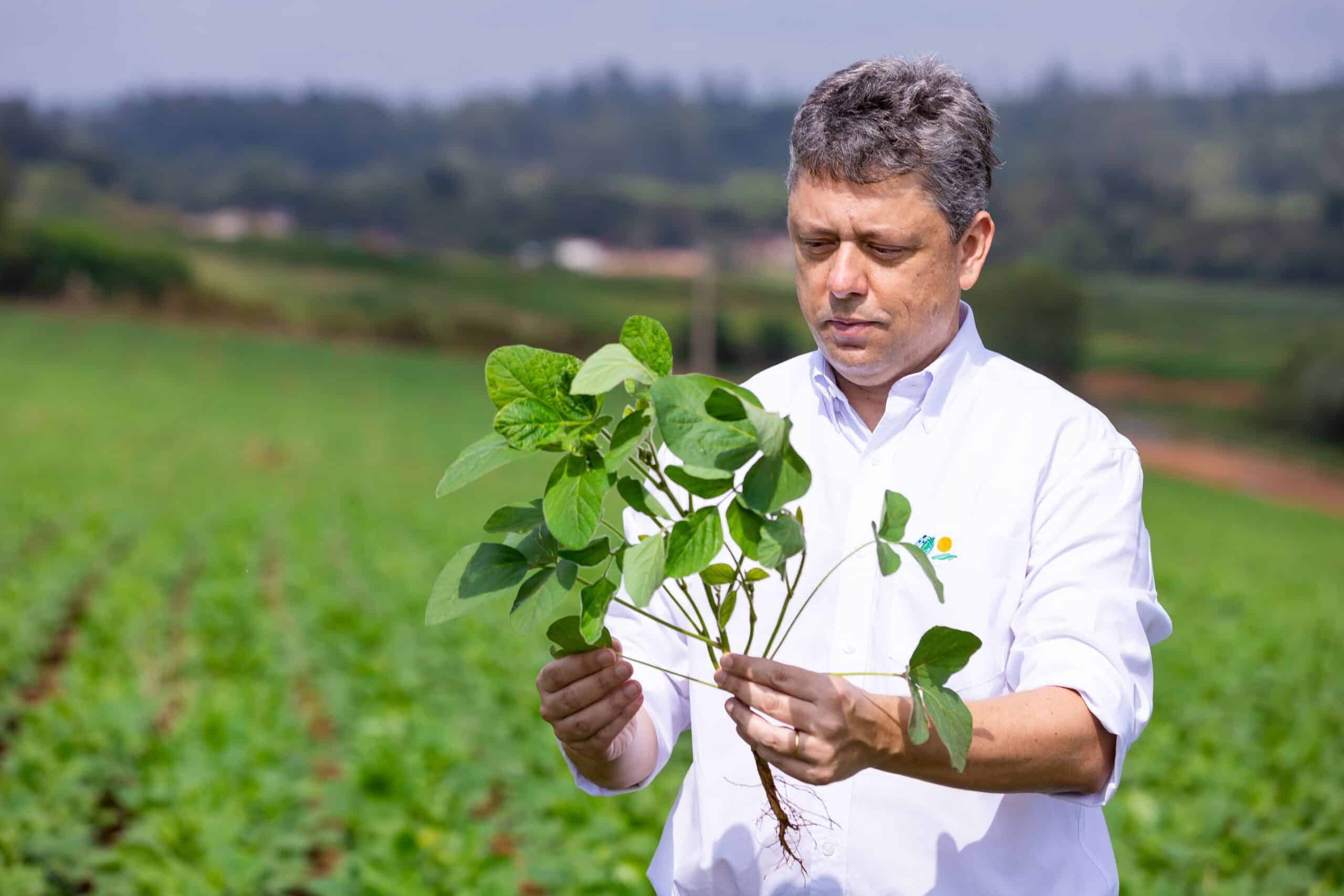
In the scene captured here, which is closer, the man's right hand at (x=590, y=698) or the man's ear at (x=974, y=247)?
the man's right hand at (x=590, y=698)

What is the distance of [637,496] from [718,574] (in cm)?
15

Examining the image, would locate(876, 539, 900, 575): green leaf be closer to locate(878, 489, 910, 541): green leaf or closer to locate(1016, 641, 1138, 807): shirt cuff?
locate(878, 489, 910, 541): green leaf

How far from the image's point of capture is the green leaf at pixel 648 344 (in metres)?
1.51

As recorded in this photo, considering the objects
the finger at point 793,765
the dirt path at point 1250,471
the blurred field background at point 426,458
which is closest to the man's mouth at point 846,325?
the finger at point 793,765

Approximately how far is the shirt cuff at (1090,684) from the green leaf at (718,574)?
0.41 meters

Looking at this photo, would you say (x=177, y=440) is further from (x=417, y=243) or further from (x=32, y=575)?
(x=417, y=243)

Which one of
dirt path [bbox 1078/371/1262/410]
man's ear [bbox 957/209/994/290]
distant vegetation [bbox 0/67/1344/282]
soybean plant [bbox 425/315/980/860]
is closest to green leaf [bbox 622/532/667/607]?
soybean plant [bbox 425/315/980/860]

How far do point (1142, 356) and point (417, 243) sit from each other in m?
44.1

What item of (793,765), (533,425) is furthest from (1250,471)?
(533,425)

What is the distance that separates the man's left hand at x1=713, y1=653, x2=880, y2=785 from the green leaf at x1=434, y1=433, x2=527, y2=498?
0.35 m

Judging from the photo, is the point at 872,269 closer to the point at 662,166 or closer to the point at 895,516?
the point at 895,516

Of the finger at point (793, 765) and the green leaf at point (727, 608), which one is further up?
the green leaf at point (727, 608)

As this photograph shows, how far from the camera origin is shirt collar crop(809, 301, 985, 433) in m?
1.86

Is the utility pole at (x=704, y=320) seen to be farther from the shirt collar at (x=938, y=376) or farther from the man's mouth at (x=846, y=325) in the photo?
the man's mouth at (x=846, y=325)
